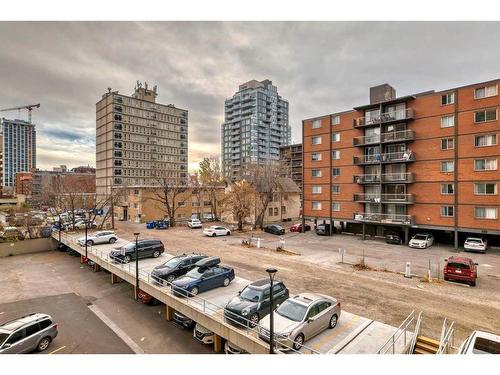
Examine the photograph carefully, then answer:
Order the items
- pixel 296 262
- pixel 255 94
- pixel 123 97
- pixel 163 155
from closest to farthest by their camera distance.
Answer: pixel 296 262
pixel 123 97
pixel 163 155
pixel 255 94

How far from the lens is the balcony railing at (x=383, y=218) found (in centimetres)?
2925

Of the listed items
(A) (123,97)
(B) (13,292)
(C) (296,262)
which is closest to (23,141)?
(A) (123,97)

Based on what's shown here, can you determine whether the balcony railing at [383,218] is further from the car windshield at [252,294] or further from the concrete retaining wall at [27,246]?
the concrete retaining wall at [27,246]

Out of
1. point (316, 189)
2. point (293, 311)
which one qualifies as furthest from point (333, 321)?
point (316, 189)

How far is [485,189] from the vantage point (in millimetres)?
24953

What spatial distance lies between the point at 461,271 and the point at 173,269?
17.4m

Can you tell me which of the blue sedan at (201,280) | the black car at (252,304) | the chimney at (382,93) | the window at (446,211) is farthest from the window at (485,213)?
the blue sedan at (201,280)

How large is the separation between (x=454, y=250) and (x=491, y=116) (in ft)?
40.8

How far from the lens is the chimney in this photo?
105 feet

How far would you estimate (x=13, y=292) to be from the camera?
781 inches

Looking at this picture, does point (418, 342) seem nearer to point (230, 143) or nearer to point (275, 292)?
point (275, 292)

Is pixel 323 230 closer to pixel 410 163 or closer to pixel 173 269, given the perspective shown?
pixel 410 163

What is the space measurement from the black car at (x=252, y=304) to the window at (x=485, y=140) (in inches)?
961

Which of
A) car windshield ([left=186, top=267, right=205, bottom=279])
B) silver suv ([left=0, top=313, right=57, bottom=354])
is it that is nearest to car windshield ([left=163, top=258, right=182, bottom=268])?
car windshield ([left=186, top=267, right=205, bottom=279])
